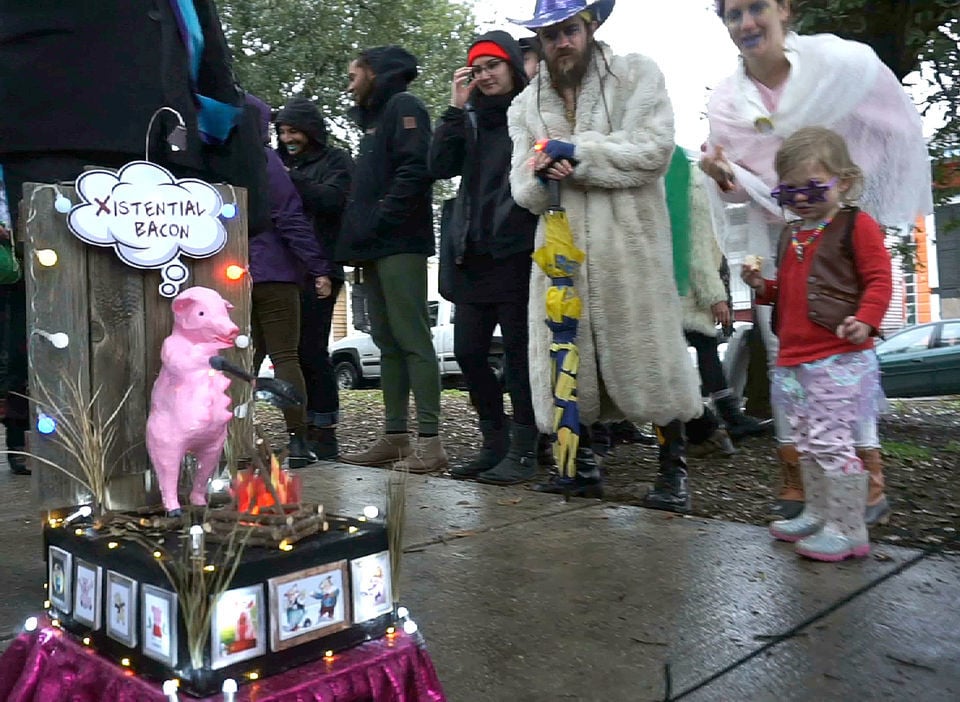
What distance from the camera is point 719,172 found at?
10.9 ft

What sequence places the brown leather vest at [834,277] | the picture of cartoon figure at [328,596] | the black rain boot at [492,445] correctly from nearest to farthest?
the picture of cartoon figure at [328,596]
the brown leather vest at [834,277]
the black rain boot at [492,445]

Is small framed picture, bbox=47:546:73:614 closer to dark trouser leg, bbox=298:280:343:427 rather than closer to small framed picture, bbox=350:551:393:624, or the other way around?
small framed picture, bbox=350:551:393:624

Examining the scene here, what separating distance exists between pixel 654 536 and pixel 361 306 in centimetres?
256

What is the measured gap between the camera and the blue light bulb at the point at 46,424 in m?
2.07

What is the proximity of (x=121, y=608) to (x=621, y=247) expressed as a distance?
99.0 inches

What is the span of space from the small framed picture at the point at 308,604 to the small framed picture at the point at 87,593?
335 mm

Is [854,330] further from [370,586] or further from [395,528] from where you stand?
[370,586]

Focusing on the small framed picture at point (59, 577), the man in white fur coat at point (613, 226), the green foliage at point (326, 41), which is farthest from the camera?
the green foliage at point (326, 41)

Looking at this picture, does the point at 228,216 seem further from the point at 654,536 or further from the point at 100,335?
the point at 654,536

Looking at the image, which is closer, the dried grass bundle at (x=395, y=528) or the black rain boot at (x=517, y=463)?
the dried grass bundle at (x=395, y=528)

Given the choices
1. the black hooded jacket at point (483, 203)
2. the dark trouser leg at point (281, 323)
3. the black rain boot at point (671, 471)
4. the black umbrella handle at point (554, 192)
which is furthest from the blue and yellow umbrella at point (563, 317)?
the dark trouser leg at point (281, 323)

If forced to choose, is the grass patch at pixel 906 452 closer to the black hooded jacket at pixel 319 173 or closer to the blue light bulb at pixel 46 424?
the black hooded jacket at pixel 319 173

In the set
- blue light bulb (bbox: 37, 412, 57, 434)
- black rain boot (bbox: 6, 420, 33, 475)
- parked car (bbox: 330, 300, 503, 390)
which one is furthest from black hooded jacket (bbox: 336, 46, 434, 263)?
parked car (bbox: 330, 300, 503, 390)

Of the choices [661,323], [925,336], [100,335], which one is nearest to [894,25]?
[661,323]
